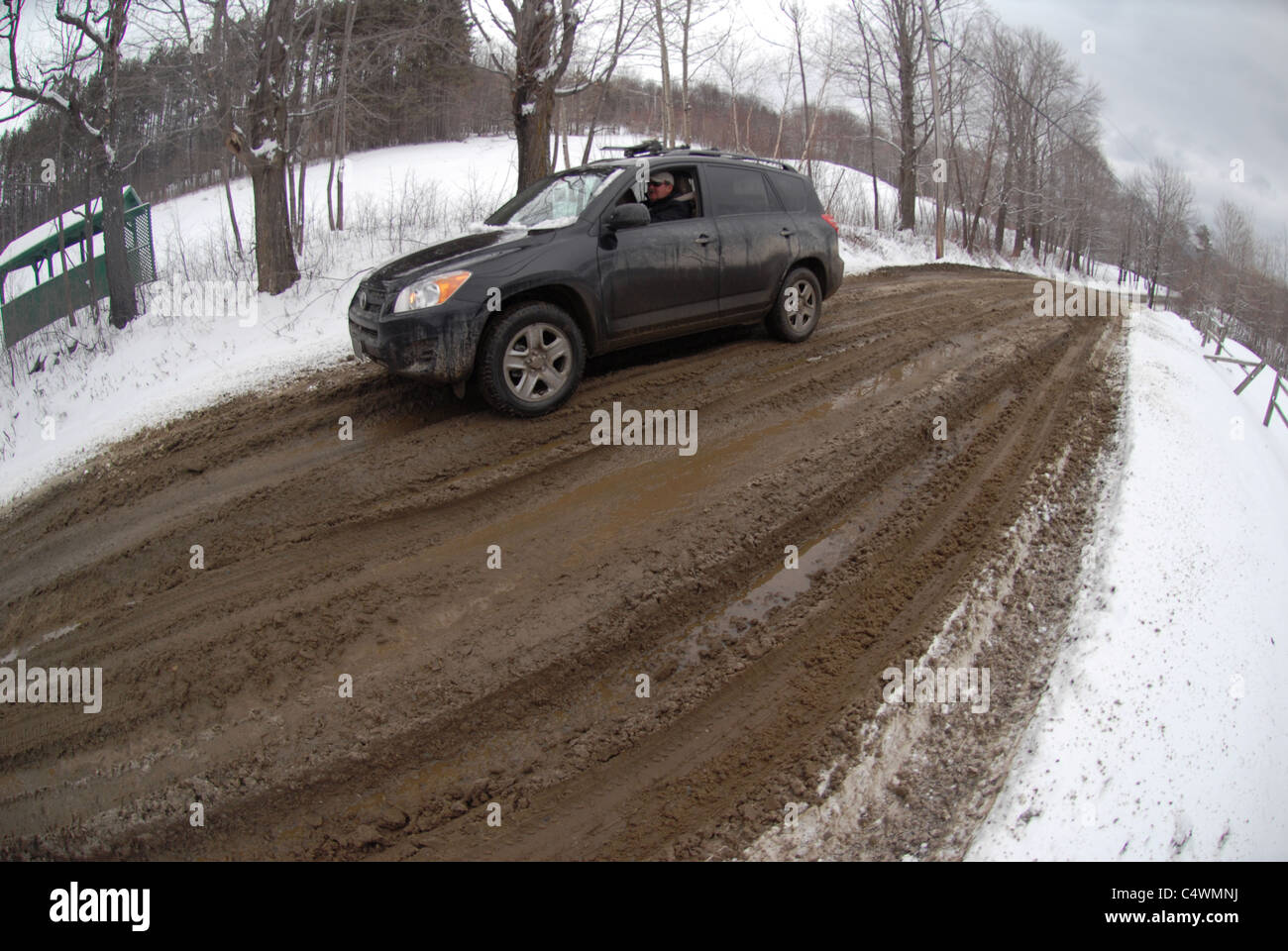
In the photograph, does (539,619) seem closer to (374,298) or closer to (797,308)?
(374,298)

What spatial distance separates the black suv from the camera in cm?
537

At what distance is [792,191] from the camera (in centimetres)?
757

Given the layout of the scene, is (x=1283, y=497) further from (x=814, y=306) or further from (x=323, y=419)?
(x=323, y=419)

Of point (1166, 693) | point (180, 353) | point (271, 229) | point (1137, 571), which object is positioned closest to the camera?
point (1166, 693)

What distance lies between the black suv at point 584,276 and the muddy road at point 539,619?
58 cm

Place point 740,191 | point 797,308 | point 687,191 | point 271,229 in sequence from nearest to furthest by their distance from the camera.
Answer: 1. point 687,191
2. point 740,191
3. point 797,308
4. point 271,229

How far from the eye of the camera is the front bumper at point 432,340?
17.3 ft

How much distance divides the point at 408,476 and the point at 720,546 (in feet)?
7.75

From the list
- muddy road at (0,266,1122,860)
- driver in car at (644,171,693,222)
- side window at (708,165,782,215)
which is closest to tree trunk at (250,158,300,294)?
muddy road at (0,266,1122,860)

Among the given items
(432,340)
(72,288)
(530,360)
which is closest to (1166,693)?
(530,360)

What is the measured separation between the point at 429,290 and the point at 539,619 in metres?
2.81

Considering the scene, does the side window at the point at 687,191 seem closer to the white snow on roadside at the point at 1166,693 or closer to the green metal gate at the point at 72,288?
the white snow on roadside at the point at 1166,693

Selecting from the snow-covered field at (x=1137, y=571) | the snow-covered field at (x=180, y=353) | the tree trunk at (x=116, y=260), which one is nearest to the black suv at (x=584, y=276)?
the snow-covered field at (x=180, y=353)

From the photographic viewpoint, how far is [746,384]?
671 cm
